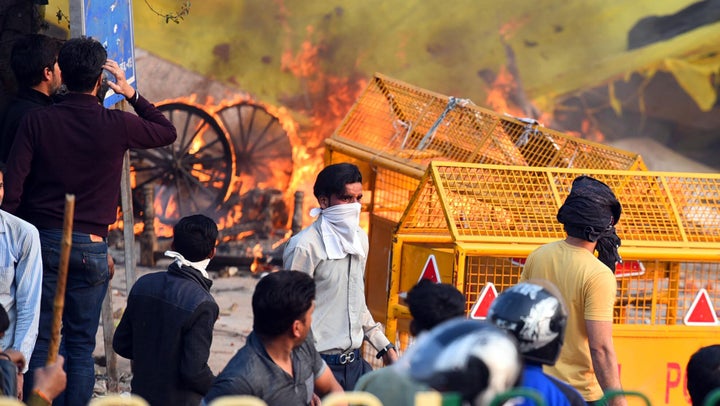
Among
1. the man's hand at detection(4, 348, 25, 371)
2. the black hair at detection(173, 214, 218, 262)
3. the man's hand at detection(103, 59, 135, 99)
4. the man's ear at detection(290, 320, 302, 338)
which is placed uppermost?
the man's hand at detection(103, 59, 135, 99)

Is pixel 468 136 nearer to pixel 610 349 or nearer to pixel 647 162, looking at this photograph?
pixel 610 349

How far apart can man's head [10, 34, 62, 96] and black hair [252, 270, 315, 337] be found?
2042mm

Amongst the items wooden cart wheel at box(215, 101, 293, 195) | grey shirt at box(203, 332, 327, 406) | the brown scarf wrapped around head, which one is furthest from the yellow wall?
grey shirt at box(203, 332, 327, 406)

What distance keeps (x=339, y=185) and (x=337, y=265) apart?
1.20ft

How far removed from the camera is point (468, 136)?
7262 mm

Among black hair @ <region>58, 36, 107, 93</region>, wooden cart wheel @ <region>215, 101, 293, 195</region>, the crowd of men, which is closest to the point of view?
the crowd of men

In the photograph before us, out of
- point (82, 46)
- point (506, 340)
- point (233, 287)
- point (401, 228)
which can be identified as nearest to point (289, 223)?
point (233, 287)

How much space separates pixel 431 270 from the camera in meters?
5.61

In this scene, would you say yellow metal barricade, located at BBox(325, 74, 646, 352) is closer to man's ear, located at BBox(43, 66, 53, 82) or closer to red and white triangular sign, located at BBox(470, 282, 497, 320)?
red and white triangular sign, located at BBox(470, 282, 497, 320)

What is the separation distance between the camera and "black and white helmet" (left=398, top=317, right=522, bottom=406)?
2.50m

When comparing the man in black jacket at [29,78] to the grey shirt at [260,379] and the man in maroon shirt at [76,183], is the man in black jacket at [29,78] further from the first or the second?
the grey shirt at [260,379]

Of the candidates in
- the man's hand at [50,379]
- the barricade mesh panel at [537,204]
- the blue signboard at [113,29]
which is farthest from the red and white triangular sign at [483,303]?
the man's hand at [50,379]

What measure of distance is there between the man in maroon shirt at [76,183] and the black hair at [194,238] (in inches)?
25.8

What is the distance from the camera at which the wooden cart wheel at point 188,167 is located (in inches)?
475
